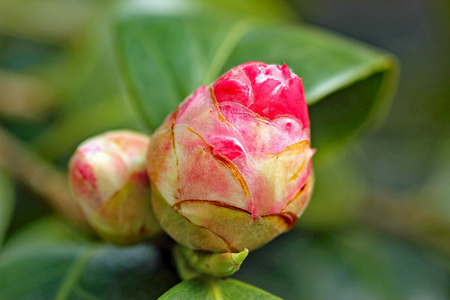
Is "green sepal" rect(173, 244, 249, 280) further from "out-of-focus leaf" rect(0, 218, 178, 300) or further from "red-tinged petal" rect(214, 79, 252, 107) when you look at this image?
"red-tinged petal" rect(214, 79, 252, 107)

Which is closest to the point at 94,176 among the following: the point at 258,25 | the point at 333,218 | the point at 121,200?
the point at 121,200

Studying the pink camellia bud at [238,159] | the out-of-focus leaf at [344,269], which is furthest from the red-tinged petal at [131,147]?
the out-of-focus leaf at [344,269]

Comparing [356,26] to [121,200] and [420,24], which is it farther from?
[121,200]

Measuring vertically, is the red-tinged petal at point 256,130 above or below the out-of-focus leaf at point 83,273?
above

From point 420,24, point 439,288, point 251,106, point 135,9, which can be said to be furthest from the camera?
point 420,24

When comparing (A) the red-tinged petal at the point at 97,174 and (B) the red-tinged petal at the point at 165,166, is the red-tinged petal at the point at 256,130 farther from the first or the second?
(A) the red-tinged petal at the point at 97,174

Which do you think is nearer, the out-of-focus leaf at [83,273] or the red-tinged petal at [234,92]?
the red-tinged petal at [234,92]

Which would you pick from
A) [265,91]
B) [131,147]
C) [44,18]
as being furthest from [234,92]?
[44,18]
